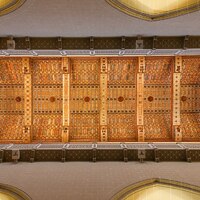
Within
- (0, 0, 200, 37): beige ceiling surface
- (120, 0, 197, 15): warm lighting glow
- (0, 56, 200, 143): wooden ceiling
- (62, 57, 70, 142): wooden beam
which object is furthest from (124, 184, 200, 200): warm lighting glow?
(62, 57, 70, 142): wooden beam

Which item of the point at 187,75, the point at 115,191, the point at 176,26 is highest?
the point at 176,26

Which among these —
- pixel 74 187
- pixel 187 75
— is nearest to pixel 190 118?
pixel 187 75

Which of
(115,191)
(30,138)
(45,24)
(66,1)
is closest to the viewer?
(115,191)

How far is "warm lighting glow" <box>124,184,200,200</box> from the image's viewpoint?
5359mm

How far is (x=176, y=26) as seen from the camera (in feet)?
21.7

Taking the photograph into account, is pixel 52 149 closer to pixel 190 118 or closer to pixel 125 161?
pixel 125 161

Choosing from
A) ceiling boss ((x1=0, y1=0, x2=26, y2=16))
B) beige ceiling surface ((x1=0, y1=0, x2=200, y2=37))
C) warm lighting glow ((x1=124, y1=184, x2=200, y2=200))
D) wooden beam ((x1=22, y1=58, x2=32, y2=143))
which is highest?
ceiling boss ((x1=0, y1=0, x2=26, y2=16))

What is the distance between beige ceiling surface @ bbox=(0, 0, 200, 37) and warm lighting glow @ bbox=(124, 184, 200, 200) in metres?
3.26

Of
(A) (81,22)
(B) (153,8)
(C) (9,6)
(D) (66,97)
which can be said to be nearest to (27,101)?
(D) (66,97)

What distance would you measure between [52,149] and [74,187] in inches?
78.8

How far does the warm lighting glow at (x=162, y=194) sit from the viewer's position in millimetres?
5359

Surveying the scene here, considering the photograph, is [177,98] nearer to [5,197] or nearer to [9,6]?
[9,6]

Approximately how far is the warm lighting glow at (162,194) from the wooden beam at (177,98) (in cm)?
405

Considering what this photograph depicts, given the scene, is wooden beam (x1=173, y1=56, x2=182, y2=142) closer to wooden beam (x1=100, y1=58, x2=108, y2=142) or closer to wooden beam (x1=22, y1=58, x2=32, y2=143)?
wooden beam (x1=100, y1=58, x2=108, y2=142)
